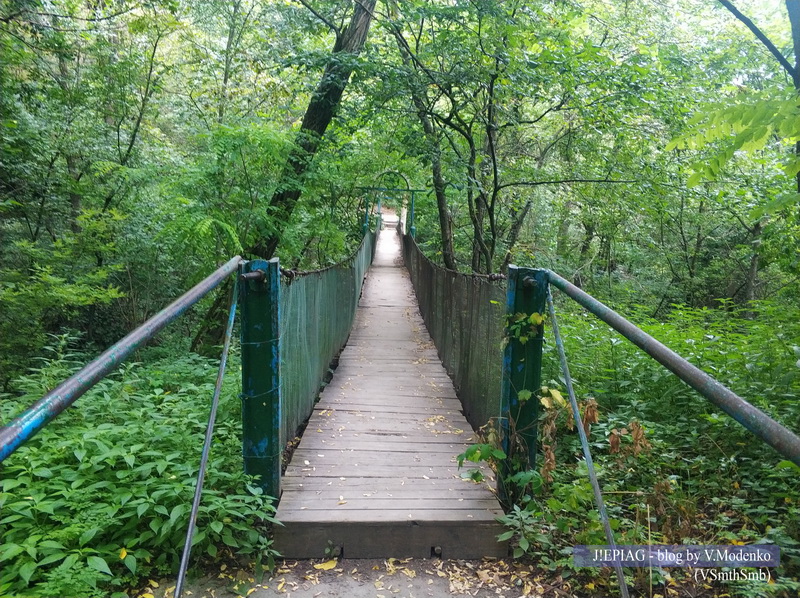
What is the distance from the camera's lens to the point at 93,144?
9.55 m

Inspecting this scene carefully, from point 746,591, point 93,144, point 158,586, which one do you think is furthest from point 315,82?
point 746,591

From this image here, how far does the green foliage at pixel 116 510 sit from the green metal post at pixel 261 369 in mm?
139

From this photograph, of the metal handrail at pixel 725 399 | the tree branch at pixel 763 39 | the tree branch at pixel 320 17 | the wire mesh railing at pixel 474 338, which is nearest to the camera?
the metal handrail at pixel 725 399

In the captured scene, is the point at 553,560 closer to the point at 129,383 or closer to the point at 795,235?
the point at 129,383

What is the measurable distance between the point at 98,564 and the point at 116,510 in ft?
1.04

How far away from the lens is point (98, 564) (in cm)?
196

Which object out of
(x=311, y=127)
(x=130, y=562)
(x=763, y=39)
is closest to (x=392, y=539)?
(x=130, y=562)

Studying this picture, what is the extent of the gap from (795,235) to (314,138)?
254 inches

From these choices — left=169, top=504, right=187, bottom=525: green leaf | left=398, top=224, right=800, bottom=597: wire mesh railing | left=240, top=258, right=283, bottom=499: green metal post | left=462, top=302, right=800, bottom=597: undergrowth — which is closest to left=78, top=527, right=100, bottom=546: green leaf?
left=169, top=504, right=187, bottom=525: green leaf

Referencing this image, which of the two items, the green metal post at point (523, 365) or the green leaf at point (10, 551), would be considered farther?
the green metal post at point (523, 365)

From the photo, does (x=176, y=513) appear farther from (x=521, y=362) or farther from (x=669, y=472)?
(x=669, y=472)

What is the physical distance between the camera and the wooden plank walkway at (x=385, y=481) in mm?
2545

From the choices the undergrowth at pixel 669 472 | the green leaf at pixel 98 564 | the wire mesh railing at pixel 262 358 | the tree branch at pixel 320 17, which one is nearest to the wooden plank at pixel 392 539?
the undergrowth at pixel 669 472

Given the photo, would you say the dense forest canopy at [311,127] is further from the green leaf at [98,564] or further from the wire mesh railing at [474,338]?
the green leaf at [98,564]
